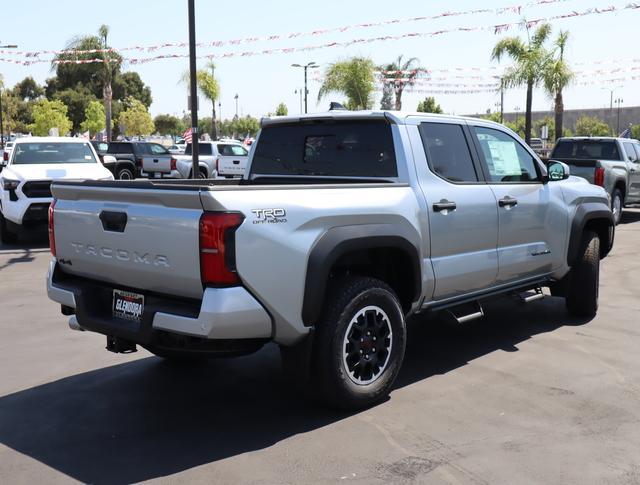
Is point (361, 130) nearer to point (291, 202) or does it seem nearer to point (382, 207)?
point (382, 207)

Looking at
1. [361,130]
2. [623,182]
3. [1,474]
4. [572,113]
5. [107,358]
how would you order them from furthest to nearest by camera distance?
[572,113] → [623,182] → [107,358] → [361,130] → [1,474]

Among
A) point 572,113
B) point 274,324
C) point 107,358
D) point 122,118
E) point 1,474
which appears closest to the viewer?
point 1,474

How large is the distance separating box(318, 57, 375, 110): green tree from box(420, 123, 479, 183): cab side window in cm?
3924

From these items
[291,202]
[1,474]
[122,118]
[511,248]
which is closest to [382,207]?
[291,202]

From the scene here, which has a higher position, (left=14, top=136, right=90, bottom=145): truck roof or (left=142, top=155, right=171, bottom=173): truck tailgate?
(left=14, top=136, right=90, bottom=145): truck roof

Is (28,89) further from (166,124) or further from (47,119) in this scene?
(47,119)

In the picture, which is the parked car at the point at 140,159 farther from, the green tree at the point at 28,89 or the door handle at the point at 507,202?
the green tree at the point at 28,89

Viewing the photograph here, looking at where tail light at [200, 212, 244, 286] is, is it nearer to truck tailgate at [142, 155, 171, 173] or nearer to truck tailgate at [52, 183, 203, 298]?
truck tailgate at [52, 183, 203, 298]

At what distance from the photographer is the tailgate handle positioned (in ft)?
13.5

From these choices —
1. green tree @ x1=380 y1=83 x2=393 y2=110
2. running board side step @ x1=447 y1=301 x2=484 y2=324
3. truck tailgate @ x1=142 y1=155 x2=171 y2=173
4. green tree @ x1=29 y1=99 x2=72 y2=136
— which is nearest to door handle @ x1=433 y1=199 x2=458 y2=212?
running board side step @ x1=447 y1=301 x2=484 y2=324

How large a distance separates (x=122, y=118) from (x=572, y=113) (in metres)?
73.2

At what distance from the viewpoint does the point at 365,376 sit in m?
4.59

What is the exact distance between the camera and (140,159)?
2773cm

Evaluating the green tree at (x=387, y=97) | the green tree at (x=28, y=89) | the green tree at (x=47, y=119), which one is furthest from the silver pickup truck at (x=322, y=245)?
the green tree at (x=28, y=89)
